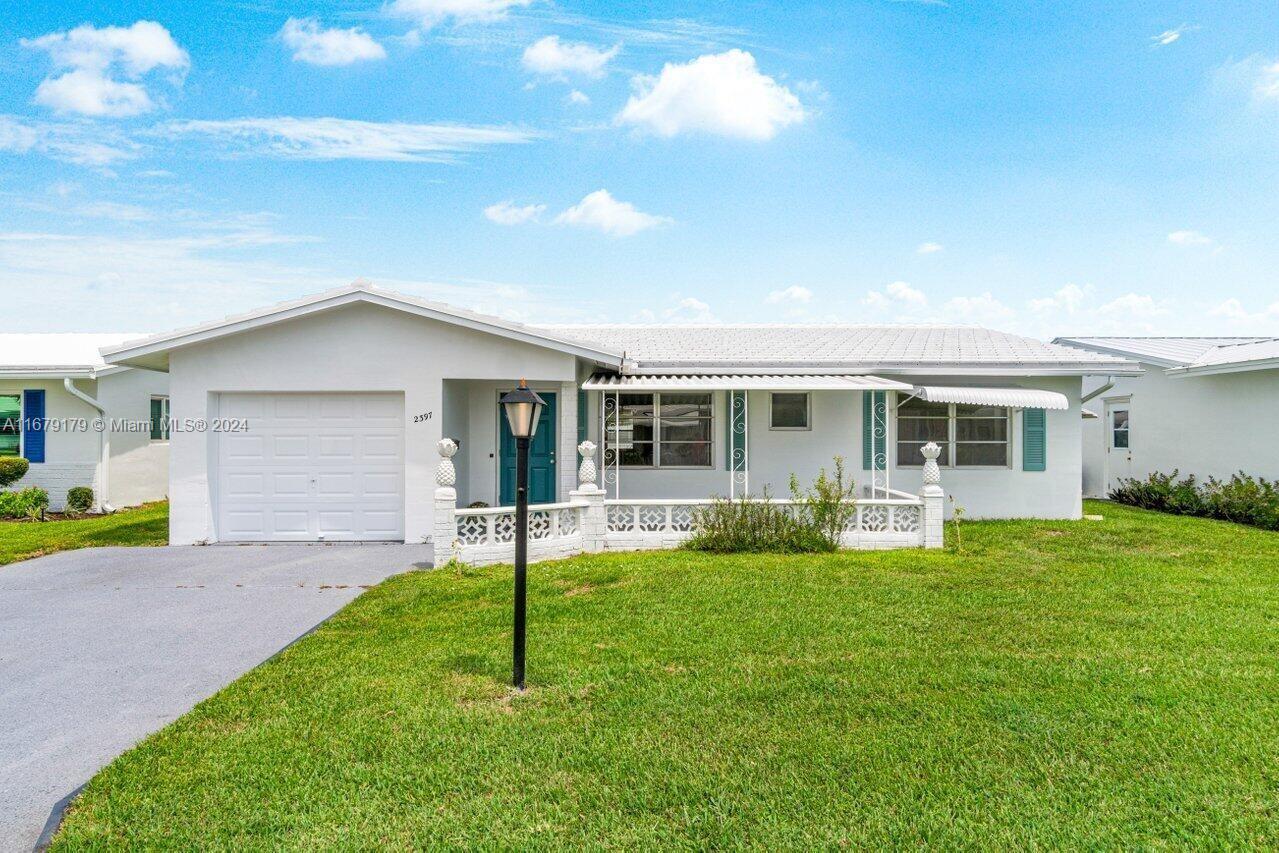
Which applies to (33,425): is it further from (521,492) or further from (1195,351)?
(1195,351)

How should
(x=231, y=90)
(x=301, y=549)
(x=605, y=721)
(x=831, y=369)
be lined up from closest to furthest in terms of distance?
(x=605, y=721), (x=301, y=549), (x=831, y=369), (x=231, y=90)

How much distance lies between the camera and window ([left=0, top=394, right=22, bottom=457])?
50.5 feet

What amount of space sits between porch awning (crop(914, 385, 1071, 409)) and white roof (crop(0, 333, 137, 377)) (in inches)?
650

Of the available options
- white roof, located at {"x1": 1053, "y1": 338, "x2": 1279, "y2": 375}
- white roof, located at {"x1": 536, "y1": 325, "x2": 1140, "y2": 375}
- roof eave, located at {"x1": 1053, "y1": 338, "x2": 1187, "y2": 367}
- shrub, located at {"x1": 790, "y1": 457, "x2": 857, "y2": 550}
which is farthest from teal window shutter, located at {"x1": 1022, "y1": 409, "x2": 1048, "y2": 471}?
shrub, located at {"x1": 790, "y1": 457, "x2": 857, "y2": 550}

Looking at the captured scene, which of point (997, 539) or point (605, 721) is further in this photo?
point (997, 539)

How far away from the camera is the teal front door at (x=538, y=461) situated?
12828 mm

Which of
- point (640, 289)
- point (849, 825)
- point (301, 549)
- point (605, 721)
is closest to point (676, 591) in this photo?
point (605, 721)

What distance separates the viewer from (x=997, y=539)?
37.3 ft

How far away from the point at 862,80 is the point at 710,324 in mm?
6288

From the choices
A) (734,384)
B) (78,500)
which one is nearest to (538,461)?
(734,384)

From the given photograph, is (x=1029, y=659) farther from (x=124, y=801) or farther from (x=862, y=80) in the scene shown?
(x=862, y=80)

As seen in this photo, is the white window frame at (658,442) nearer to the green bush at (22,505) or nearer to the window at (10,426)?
the green bush at (22,505)

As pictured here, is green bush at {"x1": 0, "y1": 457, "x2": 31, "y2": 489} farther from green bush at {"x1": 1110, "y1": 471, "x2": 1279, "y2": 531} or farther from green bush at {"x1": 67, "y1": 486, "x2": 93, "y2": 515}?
green bush at {"x1": 1110, "y1": 471, "x2": 1279, "y2": 531}

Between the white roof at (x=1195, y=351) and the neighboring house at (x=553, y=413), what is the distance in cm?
329
